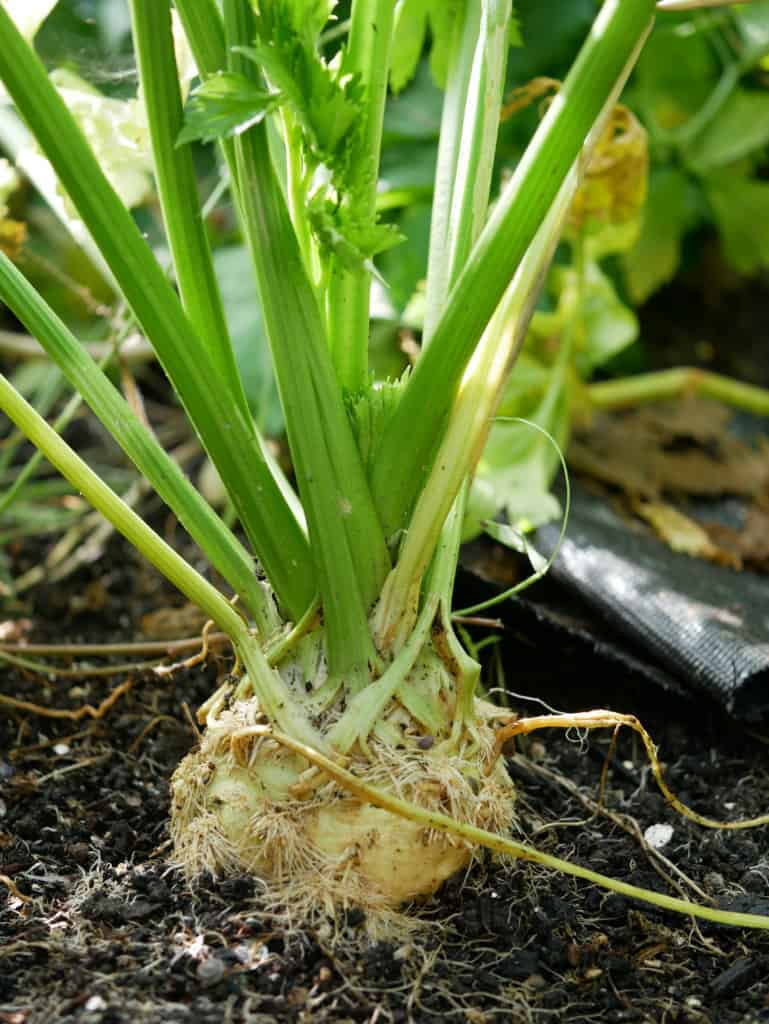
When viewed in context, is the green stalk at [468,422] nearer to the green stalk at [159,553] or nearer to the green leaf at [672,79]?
the green stalk at [159,553]

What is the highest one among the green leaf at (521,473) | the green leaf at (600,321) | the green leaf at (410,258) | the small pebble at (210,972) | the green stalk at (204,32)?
the green stalk at (204,32)

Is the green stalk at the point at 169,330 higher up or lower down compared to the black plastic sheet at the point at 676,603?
higher up

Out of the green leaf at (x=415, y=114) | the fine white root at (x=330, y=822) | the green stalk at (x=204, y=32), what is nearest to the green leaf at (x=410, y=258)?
the green leaf at (x=415, y=114)

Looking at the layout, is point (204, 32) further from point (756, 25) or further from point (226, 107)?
point (756, 25)

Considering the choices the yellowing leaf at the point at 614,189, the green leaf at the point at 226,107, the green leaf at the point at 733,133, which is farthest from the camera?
the green leaf at the point at 733,133

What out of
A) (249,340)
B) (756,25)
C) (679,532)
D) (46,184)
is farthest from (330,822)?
(756,25)

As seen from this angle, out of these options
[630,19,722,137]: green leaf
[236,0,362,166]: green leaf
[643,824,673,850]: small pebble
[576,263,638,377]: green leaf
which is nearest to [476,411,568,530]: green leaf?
[576,263,638,377]: green leaf

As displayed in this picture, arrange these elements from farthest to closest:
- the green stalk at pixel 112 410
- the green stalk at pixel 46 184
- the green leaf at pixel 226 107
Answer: the green stalk at pixel 46 184
the green stalk at pixel 112 410
the green leaf at pixel 226 107
